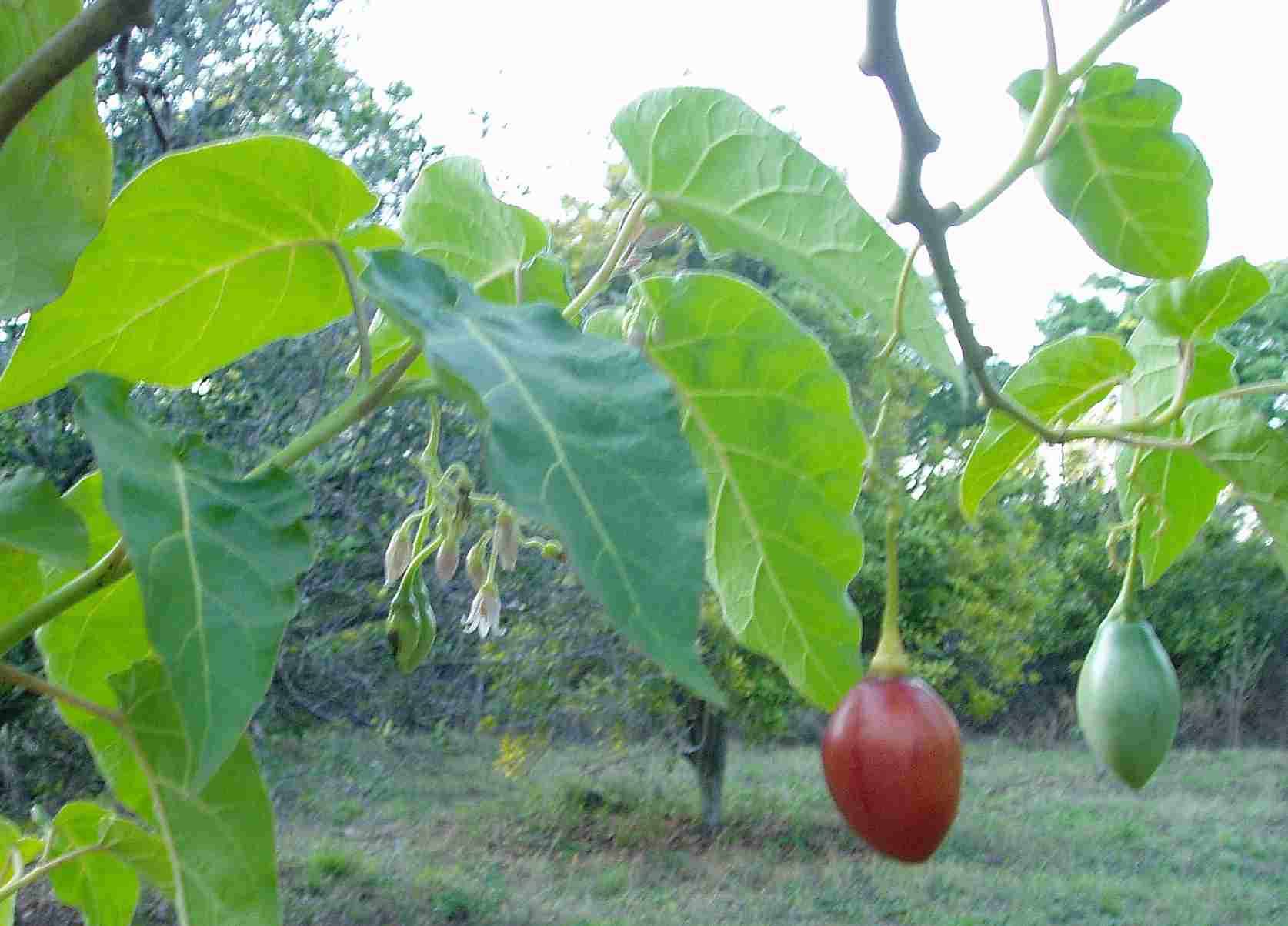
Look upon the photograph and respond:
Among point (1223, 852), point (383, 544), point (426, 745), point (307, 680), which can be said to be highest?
point (383, 544)

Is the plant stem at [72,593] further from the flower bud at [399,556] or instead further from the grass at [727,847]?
the grass at [727,847]

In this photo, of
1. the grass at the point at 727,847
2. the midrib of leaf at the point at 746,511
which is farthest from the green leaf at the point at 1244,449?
the grass at the point at 727,847

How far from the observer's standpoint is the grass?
4.12 m

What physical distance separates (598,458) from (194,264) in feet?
0.61

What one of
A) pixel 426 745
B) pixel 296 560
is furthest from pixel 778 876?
pixel 296 560

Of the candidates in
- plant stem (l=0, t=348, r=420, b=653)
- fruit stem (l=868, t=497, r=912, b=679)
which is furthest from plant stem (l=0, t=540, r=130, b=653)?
fruit stem (l=868, t=497, r=912, b=679)

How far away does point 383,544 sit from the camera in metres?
3.65

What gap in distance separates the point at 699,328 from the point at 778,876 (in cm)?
436

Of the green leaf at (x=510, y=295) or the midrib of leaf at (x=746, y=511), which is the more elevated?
the green leaf at (x=510, y=295)

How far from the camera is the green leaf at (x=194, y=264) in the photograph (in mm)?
323

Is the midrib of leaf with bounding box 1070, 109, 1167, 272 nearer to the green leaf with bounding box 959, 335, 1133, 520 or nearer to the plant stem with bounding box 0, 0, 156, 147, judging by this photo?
the green leaf with bounding box 959, 335, 1133, 520

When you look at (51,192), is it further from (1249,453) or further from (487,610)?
(1249,453)

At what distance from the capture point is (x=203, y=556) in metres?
0.24

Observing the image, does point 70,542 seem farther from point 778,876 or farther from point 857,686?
point 778,876
